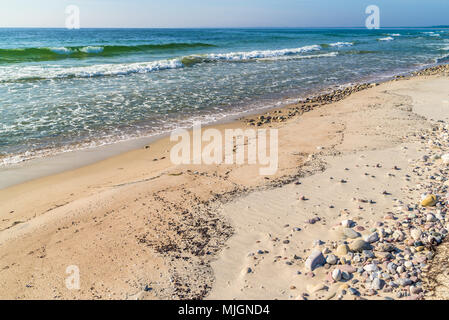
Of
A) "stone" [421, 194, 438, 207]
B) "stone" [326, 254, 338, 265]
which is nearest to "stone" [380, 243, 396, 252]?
"stone" [326, 254, 338, 265]

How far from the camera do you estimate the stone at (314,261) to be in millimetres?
4105

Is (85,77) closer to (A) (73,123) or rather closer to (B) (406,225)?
(A) (73,123)

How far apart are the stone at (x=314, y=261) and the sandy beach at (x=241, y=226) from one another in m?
0.01

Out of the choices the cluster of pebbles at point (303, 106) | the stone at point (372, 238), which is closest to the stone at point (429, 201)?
the stone at point (372, 238)

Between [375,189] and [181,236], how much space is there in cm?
372

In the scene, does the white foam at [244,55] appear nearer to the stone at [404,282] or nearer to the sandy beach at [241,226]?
the sandy beach at [241,226]

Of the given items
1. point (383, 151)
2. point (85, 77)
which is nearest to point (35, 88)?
point (85, 77)

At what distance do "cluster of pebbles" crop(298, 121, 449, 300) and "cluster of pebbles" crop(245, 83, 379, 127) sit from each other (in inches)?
239

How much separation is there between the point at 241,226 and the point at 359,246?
1.79m

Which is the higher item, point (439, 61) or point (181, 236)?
point (439, 61)

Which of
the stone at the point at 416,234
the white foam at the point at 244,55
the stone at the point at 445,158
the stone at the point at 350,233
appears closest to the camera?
the stone at the point at 416,234

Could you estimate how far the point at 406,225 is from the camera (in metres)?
4.79

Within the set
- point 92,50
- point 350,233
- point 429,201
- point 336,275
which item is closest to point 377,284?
point 336,275

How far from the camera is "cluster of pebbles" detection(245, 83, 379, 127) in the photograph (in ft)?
36.8
